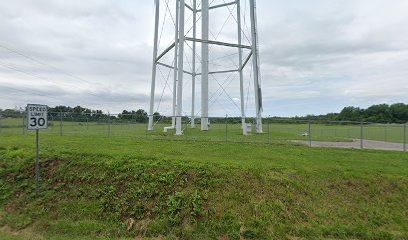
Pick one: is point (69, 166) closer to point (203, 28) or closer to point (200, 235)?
point (200, 235)

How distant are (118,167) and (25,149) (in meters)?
4.79

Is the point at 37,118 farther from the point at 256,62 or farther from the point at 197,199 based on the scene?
the point at 256,62

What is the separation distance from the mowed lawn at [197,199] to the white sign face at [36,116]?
1656mm

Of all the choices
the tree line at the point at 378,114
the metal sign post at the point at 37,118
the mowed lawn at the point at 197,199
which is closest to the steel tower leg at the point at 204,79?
the mowed lawn at the point at 197,199

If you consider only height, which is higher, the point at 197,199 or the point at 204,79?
the point at 204,79

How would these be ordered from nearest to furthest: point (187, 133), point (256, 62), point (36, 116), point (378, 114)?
point (36, 116) < point (187, 133) < point (256, 62) < point (378, 114)

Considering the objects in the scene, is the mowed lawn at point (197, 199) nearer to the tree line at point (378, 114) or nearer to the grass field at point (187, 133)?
the grass field at point (187, 133)

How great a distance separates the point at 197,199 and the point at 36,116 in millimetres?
4637

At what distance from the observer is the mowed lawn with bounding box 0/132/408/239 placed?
17.6 ft

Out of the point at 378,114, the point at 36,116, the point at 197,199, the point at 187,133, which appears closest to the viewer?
the point at 197,199

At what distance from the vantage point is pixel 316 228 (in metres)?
5.36

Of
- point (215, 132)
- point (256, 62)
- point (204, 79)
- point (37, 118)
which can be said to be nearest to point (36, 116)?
point (37, 118)

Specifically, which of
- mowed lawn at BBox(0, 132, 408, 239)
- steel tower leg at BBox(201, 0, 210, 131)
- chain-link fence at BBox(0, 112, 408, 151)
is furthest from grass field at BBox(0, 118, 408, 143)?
mowed lawn at BBox(0, 132, 408, 239)

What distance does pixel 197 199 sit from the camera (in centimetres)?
600
